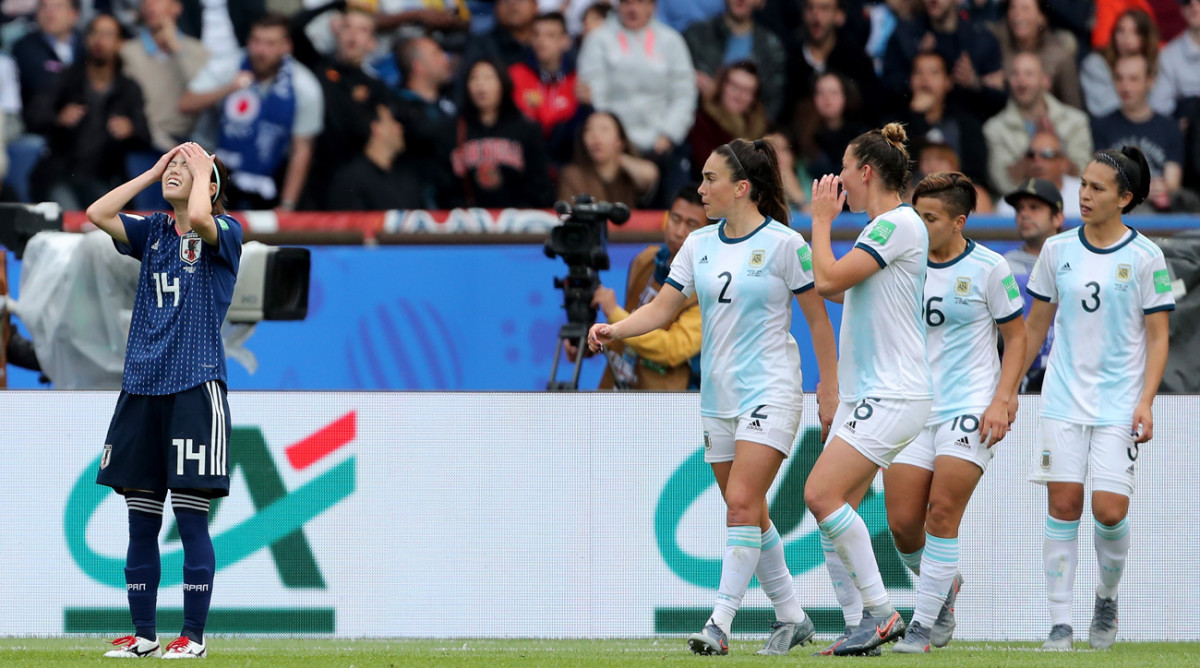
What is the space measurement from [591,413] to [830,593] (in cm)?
137

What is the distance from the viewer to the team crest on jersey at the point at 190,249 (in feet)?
17.2

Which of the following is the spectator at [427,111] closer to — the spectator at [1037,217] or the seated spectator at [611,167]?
the seated spectator at [611,167]

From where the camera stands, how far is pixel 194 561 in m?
5.16

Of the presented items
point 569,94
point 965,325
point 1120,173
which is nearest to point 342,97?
point 569,94

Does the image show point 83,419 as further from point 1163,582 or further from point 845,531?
point 1163,582

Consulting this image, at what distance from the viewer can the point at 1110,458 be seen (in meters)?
5.95

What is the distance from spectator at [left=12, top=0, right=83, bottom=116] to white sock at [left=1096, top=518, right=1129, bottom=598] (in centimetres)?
799

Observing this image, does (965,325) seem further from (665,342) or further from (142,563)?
(142,563)

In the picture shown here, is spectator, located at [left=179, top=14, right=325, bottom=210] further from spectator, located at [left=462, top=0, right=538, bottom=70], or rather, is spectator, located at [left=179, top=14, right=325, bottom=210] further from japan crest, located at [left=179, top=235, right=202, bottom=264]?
japan crest, located at [left=179, top=235, right=202, bottom=264]

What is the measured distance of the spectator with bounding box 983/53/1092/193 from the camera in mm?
10312

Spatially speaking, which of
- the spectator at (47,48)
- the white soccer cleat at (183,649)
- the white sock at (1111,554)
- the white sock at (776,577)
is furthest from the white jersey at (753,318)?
the spectator at (47,48)

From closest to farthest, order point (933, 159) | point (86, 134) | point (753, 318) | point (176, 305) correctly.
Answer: point (176, 305) < point (753, 318) < point (933, 159) < point (86, 134)

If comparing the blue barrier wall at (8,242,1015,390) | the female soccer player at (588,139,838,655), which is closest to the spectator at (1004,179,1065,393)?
the female soccer player at (588,139,838,655)

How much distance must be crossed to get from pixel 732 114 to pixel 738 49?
592mm
